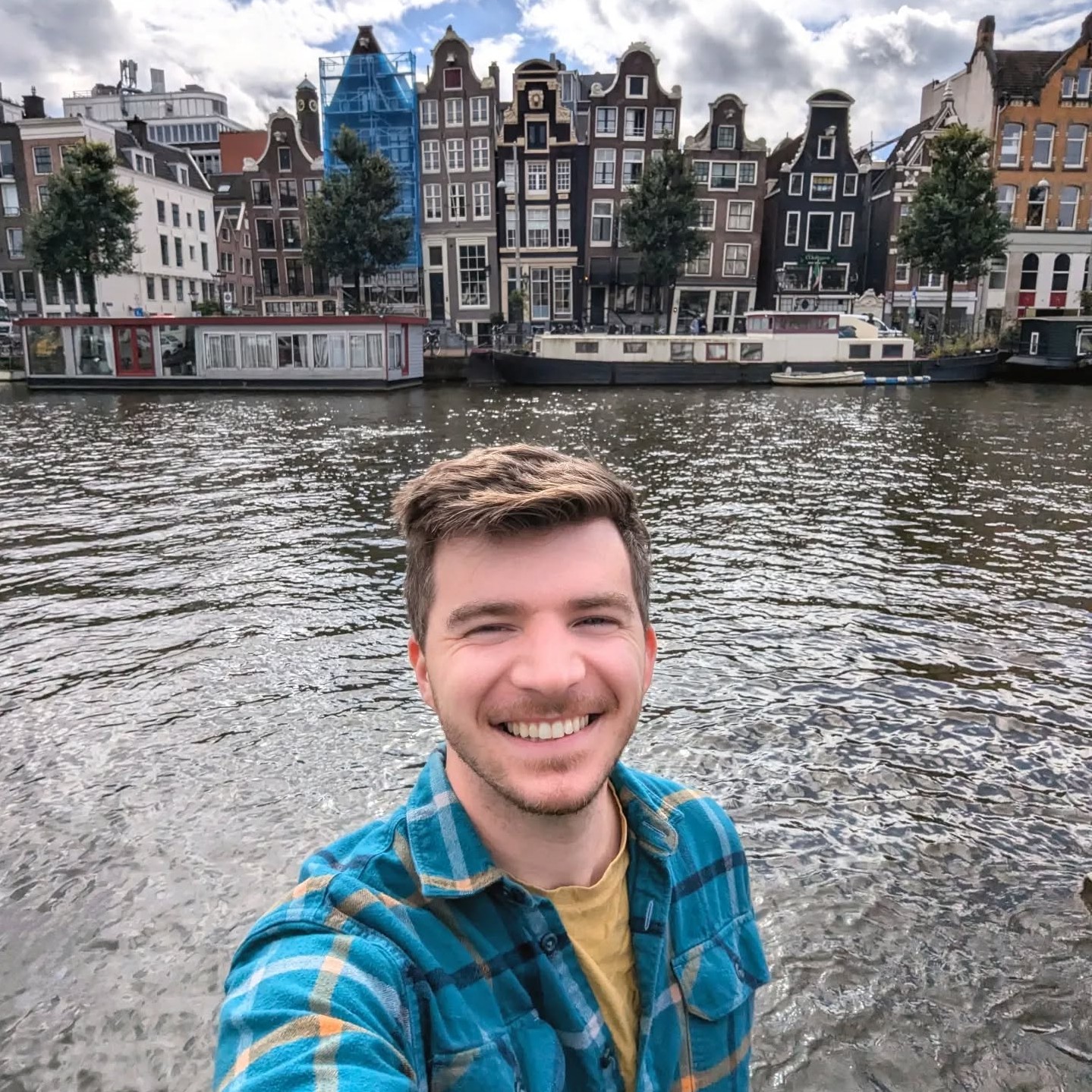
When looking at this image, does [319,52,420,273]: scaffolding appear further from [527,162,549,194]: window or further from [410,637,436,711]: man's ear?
[410,637,436,711]: man's ear

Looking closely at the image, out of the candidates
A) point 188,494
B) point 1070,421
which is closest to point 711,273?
point 1070,421

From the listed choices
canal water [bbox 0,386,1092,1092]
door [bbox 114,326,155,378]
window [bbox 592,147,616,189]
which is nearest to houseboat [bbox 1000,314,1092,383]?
window [bbox 592,147,616,189]

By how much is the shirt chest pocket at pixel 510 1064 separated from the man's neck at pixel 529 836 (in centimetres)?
23

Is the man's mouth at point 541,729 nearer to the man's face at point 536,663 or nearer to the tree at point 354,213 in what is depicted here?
the man's face at point 536,663

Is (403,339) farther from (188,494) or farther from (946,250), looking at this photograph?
(946,250)

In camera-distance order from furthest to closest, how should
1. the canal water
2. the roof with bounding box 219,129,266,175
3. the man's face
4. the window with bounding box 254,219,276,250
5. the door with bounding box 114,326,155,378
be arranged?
the roof with bounding box 219,129,266,175 < the window with bounding box 254,219,276,250 < the door with bounding box 114,326,155,378 < the canal water < the man's face

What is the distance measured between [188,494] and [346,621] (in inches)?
264

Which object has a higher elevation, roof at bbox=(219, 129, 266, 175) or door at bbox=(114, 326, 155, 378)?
roof at bbox=(219, 129, 266, 175)

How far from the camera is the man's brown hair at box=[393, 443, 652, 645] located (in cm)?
158

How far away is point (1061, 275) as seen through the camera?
4872 centimetres

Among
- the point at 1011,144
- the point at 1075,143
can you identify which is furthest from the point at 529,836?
the point at 1075,143

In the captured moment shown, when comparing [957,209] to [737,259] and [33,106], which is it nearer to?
[737,259]

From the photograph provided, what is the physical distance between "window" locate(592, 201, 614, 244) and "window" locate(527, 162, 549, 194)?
2838 millimetres

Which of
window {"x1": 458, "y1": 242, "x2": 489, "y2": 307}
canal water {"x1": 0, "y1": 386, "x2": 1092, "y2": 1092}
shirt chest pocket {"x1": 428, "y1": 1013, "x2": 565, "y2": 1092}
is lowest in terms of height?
canal water {"x1": 0, "y1": 386, "x2": 1092, "y2": 1092}
